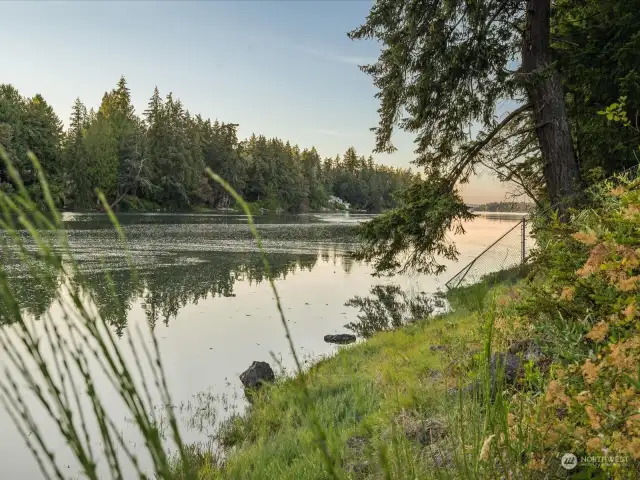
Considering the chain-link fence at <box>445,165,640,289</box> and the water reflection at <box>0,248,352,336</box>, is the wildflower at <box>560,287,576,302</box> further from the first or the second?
the water reflection at <box>0,248,352,336</box>

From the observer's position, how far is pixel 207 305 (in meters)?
13.4

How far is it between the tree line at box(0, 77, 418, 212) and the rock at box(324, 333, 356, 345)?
31.9m

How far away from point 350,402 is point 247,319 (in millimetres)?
6826

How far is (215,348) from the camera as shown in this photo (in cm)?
973

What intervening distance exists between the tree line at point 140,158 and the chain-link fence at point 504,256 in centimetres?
2128

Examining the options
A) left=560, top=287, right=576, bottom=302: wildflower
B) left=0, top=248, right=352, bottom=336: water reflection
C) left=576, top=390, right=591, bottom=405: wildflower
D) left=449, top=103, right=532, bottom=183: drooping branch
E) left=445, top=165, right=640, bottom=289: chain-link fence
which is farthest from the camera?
left=0, top=248, right=352, bottom=336: water reflection

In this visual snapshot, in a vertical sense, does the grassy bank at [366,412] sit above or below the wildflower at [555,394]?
below

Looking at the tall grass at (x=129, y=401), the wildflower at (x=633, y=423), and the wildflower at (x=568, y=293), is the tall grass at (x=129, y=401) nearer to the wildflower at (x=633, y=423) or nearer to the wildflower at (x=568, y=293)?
the wildflower at (x=633, y=423)

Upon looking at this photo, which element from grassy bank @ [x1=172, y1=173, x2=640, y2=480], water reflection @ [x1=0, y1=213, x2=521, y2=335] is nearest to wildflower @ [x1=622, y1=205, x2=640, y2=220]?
grassy bank @ [x1=172, y1=173, x2=640, y2=480]

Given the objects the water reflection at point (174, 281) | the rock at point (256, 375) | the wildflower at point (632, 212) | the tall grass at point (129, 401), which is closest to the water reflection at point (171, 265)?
the water reflection at point (174, 281)

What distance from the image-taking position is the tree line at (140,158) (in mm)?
54344

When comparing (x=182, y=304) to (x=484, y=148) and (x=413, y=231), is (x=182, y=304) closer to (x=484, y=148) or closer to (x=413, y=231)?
(x=413, y=231)

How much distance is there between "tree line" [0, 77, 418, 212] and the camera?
54.3 m

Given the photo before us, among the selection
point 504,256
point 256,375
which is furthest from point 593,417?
point 504,256
